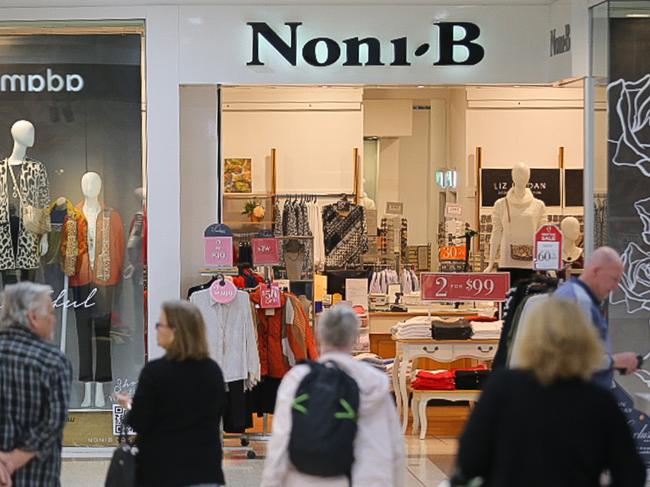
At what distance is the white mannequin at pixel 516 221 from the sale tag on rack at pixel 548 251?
310 centimetres

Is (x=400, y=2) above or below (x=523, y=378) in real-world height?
above

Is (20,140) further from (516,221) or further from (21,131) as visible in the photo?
(516,221)

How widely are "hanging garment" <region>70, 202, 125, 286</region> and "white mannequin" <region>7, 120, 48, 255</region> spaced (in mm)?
372

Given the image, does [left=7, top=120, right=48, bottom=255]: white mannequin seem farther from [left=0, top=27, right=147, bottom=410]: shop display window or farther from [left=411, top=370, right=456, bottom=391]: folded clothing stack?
[left=411, top=370, right=456, bottom=391]: folded clothing stack

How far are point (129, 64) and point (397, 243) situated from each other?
18.3 feet

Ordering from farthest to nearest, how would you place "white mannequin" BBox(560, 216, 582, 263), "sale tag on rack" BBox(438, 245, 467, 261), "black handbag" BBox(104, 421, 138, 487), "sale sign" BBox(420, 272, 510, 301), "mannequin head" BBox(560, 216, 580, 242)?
"sale tag on rack" BBox(438, 245, 467, 261), "mannequin head" BBox(560, 216, 580, 242), "white mannequin" BBox(560, 216, 582, 263), "sale sign" BBox(420, 272, 510, 301), "black handbag" BBox(104, 421, 138, 487)

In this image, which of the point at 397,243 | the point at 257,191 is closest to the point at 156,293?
the point at 257,191

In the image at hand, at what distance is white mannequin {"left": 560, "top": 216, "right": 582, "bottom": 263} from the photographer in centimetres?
1030

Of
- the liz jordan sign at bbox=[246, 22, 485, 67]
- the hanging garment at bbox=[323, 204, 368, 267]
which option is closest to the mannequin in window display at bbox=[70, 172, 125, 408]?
the liz jordan sign at bbox=[246, 22, 485, 67]

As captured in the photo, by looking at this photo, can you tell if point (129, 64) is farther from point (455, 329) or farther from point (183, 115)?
point (455, 329)

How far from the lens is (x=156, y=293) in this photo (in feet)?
28.6

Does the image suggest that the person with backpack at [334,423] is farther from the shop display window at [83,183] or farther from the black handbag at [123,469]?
the shop display window at [83,183]

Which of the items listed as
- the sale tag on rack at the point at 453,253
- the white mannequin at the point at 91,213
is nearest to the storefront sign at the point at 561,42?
the white mannequin at the point at 91,213

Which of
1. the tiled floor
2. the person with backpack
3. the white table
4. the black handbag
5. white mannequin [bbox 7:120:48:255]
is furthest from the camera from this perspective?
the white table
